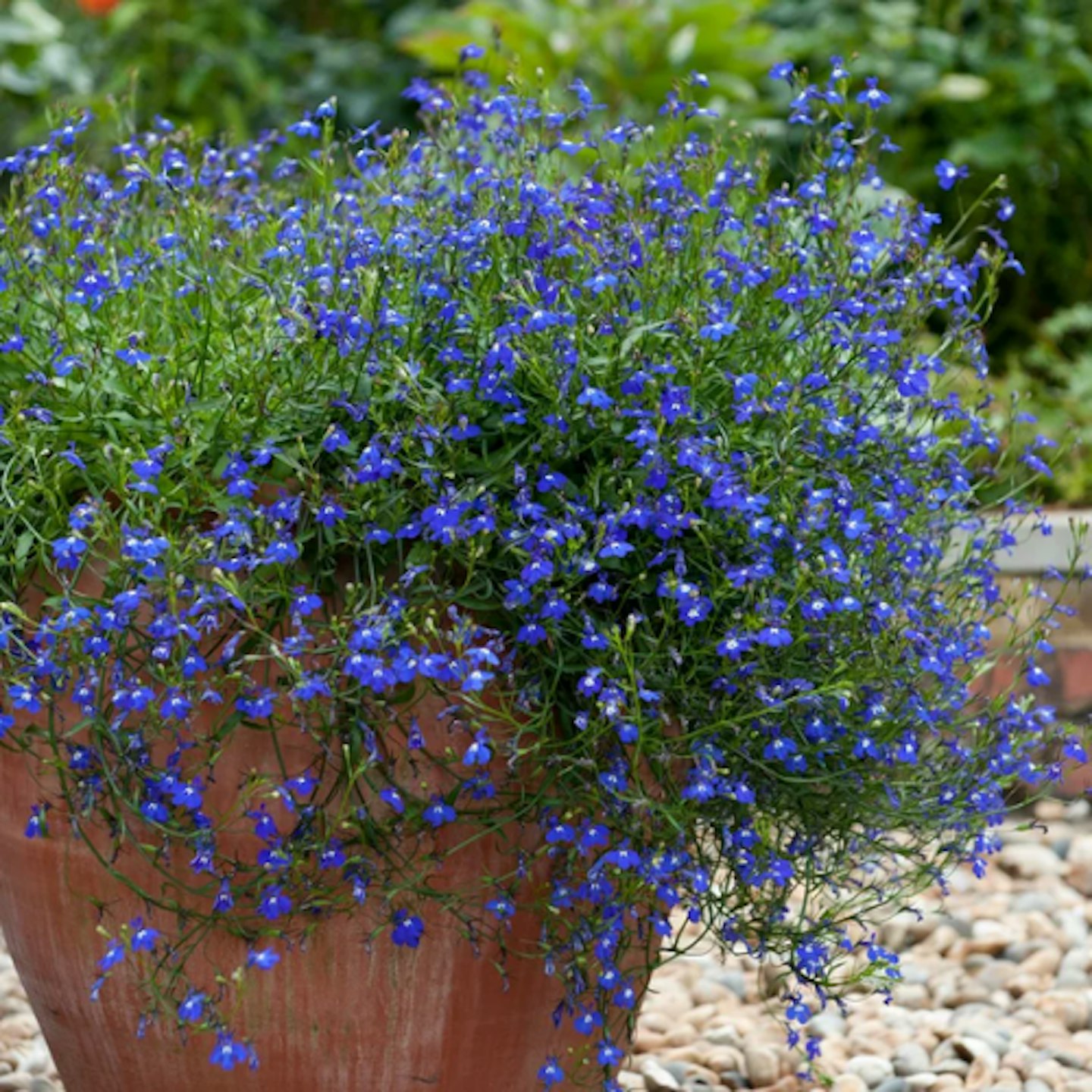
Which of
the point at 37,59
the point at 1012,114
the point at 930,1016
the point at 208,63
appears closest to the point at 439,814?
the point at 930,1016

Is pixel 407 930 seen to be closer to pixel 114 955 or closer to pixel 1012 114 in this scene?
pixel 114 955

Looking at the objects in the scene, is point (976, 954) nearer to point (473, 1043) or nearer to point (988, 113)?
point (473, 1043)

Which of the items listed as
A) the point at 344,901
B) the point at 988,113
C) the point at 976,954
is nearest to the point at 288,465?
the point at 344,901

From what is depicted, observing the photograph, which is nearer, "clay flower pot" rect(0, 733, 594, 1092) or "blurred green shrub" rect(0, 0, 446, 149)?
"clay flower pot" rect(0, 733, 594, 1092)

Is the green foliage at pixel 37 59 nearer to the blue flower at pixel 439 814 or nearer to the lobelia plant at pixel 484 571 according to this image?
the lobelia plant at pixel 484 571

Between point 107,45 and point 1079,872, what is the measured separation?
4.43 m

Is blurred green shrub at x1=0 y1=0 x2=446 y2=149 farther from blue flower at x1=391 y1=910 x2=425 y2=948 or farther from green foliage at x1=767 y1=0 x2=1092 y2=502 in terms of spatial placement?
blue flower at x1=391 y1=910 x2=425 y2=948

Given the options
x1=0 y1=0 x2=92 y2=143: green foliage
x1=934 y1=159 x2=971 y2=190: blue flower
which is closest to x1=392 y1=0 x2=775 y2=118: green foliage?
x1=0 y1=0 x2=92 y2=143: green foliage

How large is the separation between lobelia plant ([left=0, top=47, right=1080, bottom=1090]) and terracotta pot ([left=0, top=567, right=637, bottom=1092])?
2 centimetres

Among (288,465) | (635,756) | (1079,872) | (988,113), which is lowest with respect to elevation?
(635,756)

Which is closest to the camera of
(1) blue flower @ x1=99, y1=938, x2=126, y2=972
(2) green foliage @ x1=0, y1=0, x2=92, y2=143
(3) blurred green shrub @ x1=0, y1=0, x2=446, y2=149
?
(1) blue flower @ x1=99, y1=938, x2=126, y2=972

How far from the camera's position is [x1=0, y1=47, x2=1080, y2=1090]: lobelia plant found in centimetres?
173

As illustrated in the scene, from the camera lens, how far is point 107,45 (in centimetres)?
611

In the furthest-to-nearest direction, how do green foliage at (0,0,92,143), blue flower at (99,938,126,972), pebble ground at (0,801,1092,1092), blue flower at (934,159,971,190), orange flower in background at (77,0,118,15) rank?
1. green foliage at (0,0,92,143)
2. orange flower in background at (77,0,118,15)
3. pebble ground at (0,801,1092,1092)
4. blue flower at (934,159,971,190)
5. blue flower at (99,938,126,972)
